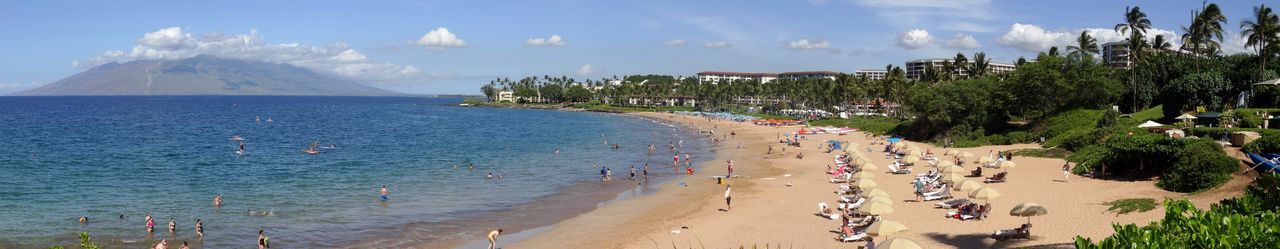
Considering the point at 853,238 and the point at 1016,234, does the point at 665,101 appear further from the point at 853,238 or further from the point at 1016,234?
the point at 1016,234

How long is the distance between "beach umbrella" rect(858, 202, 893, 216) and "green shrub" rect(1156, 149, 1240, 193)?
31.3 ft

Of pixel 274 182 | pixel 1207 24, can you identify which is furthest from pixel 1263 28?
pixel 274 182

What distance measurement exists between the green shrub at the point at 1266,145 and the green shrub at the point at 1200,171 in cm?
434

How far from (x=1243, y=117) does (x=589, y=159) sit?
34.5m

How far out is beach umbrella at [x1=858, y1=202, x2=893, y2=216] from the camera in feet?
71.7

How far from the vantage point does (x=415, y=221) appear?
26.3 m

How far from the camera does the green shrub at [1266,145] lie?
89.0 feet

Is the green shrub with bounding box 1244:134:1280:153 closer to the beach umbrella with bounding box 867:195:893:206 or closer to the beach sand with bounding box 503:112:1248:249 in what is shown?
the beach sand with bounding box 503:112:1248:249

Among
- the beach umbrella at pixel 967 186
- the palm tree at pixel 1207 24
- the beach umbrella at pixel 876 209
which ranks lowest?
the beach umbrella at pixel 876 209

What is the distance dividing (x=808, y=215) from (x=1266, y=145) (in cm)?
1659

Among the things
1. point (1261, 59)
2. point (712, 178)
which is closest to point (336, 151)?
point (712, 178)

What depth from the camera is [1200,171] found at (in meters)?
23.6

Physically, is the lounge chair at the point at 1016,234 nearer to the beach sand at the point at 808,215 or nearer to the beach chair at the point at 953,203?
the beach sand at the point at 808,215

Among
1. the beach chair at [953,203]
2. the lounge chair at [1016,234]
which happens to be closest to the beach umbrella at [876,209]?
the lounge chair at [1016,234]
